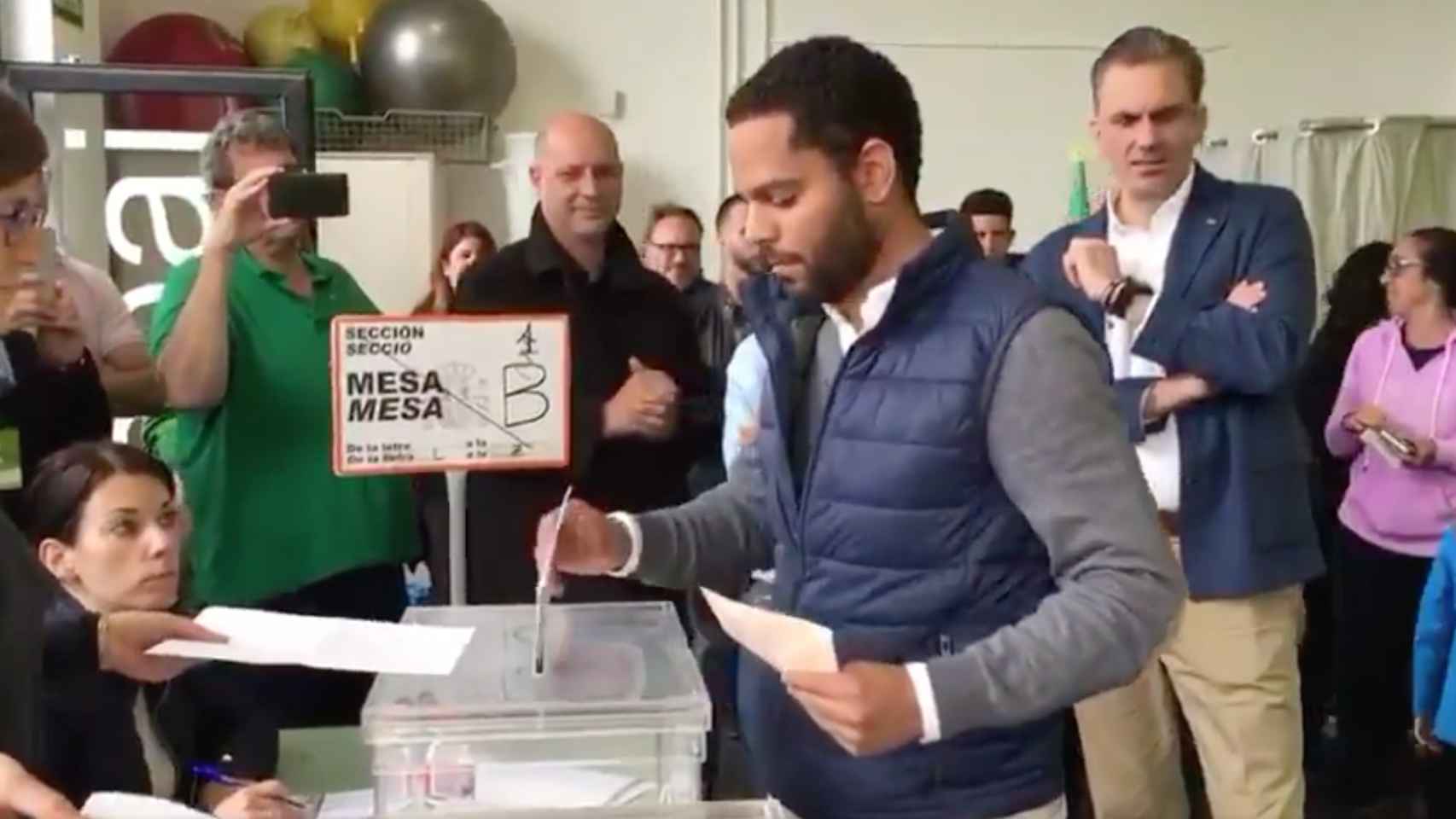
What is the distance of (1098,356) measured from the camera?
129cm

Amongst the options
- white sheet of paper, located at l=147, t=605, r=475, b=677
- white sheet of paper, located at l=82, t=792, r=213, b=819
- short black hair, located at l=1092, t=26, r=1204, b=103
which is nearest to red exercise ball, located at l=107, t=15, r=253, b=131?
short black hair, located at l=1092, t=26, r=1204, b=103

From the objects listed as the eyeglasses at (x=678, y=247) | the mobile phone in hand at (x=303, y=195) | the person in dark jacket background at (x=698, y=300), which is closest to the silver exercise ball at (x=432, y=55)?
the person in dark jacket background at (x=698, y=300)

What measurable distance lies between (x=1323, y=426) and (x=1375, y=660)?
0.63 metres

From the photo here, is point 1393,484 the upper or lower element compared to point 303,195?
lower

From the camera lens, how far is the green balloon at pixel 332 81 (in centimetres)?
507

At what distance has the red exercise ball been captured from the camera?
4.70 meters

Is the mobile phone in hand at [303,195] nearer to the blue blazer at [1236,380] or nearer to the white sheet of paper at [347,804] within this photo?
the white sheet of paper at [347,804]

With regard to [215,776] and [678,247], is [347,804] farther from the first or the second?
[678,247]

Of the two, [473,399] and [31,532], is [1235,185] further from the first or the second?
[31,532]

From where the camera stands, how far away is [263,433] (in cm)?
235

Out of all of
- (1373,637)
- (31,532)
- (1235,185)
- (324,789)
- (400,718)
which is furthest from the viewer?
(1373,637)

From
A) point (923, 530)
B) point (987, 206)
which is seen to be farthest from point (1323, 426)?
point (923, 530)

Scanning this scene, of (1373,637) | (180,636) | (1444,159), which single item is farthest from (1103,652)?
(1444,159)

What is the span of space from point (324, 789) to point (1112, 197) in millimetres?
1449
